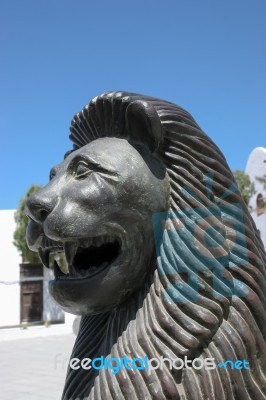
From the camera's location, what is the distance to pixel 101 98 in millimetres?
1591

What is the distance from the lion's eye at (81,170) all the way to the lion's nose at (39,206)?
0.13 meters

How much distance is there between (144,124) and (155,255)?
0.44 meters

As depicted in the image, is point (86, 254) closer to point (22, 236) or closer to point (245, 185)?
point (22, 236)

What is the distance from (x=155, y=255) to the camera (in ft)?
4.88

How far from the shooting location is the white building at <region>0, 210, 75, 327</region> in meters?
15.3

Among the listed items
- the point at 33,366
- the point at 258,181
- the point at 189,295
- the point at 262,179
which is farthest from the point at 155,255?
the point at 258,181

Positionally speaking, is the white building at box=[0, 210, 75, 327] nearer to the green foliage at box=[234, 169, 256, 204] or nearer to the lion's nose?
the green foliage at box=[234, 169, 256, 204]

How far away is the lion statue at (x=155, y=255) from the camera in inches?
52.7

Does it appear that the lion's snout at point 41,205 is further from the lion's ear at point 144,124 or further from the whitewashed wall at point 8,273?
the whitewashed wall at point 8,273

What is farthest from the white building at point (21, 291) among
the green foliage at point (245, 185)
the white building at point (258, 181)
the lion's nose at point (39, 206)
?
the lion's nose at point (39, 206)

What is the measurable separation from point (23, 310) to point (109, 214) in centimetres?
1512

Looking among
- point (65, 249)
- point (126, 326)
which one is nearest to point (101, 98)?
point (65, 249)

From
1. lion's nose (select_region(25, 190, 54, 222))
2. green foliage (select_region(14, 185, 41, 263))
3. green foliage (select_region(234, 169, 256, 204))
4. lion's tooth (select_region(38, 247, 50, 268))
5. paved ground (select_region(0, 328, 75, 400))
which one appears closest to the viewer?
lion's nose (select_region(25, 190, 54, 222))

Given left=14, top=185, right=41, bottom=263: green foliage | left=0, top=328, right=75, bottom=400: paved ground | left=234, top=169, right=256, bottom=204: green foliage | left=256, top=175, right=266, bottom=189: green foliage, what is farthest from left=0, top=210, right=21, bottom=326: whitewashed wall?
left=256, top=175, right=266, bottom=189: green foliage
